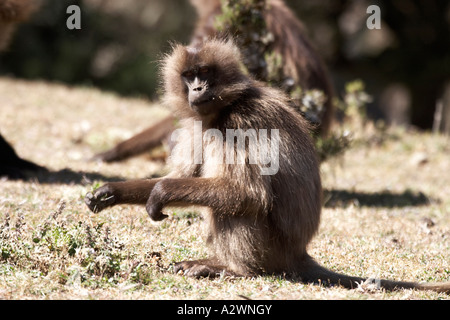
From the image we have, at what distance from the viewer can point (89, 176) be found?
695cm

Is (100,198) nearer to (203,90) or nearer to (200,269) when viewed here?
(200,269)

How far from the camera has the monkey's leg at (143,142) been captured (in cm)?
777

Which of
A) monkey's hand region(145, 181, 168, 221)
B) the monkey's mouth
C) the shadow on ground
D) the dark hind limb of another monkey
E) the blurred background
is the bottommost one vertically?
the shadow on ground

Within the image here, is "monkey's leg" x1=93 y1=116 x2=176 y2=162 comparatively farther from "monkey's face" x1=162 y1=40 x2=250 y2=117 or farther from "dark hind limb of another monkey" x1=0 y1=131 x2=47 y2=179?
"monkey's face" x1=162 y1=40 x2=250 y2=117

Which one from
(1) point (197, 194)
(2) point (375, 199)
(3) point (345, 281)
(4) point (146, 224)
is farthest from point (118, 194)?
(2) point (375, 199)

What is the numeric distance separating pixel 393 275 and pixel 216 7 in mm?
4382

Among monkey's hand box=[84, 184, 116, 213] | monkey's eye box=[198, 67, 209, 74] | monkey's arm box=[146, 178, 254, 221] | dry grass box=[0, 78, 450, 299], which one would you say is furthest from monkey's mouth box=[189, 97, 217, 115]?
dry grass box=[0, 78, 450, 299]

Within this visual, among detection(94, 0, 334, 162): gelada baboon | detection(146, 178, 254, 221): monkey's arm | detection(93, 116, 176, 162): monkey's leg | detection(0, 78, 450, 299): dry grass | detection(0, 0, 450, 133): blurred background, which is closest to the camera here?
detection(0, 78, 450, 299): dry grass

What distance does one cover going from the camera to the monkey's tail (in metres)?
4.27

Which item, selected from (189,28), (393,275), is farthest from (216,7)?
(189,28)

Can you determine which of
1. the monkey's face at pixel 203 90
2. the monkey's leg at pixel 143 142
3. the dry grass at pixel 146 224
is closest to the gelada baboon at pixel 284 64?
the monkey's leg at pixel 143 142

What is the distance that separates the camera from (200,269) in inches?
170

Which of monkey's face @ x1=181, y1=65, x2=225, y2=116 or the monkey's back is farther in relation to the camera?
monkey's face @ x1=181, y1=65, x2=225, y2=116
